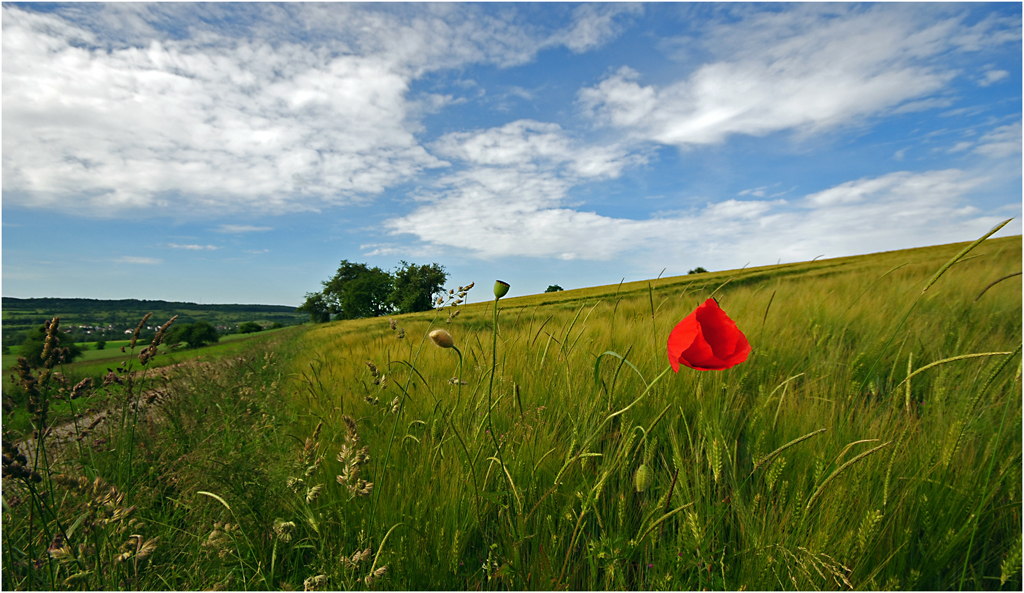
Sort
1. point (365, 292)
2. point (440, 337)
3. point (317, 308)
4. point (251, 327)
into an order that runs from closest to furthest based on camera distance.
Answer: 1. point (440, 337)
2. point (365, 292)
3. point (251, 327)
4. point (317, 308)

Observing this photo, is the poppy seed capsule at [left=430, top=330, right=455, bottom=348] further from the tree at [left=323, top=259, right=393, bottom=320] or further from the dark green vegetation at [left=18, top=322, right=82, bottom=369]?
the tree at [left=323, top=259, right=393, bottom=320]

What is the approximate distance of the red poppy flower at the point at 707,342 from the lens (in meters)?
1.04

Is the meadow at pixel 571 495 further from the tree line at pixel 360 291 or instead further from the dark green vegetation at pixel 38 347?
the tree line at pixel 360 291

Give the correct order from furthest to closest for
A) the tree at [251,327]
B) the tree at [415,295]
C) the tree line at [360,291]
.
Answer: the tree at [251,327]
the tree line at [360,291]
the tree at [415,295]

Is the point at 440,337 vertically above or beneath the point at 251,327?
above

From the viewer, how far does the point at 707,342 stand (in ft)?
3.56

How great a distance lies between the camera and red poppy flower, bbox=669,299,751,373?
3.43 feet

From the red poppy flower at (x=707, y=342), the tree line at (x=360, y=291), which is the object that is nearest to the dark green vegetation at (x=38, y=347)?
the red poppy flower at (x=707, y=342)

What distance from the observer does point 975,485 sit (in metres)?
1.28

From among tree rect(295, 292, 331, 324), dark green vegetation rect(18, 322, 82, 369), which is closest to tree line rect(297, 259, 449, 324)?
tree rect(295, 292, 331, 324)

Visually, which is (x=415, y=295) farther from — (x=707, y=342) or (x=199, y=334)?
Result: (x=199, y=334)

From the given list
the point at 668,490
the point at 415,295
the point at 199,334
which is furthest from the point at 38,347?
the point at 199,334

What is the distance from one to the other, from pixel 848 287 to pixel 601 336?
3743mm

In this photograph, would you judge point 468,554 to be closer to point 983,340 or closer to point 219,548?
point 219,548
